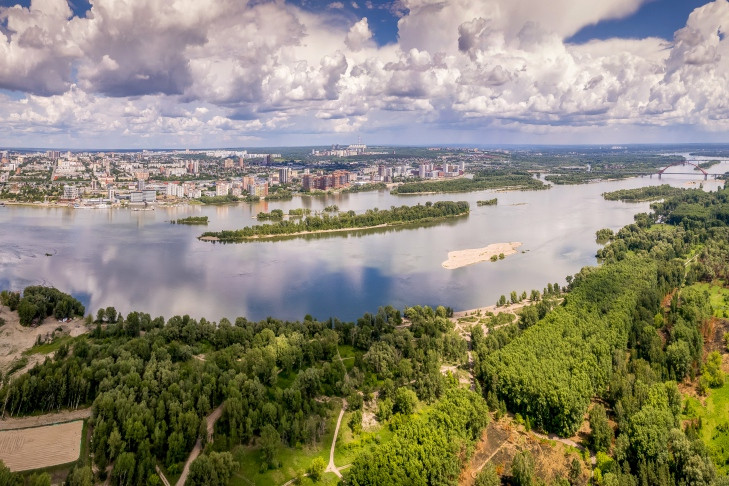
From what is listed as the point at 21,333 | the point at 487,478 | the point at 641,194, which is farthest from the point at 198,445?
the point at 641,194

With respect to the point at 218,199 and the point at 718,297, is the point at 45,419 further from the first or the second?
the point at 218,199

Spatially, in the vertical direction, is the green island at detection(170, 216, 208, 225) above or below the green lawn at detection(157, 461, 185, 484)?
above

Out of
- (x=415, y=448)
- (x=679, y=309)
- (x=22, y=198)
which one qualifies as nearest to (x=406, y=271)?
(x=679, y=309)

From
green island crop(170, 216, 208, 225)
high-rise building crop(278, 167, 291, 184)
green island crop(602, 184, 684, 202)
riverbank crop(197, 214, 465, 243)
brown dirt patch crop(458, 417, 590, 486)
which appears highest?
high-rise building crop(278, 167, 291, 184)

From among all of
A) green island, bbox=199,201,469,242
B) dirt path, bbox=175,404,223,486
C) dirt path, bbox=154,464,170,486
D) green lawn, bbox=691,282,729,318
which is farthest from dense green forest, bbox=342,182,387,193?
dirt path, bbox=154,464,170,486

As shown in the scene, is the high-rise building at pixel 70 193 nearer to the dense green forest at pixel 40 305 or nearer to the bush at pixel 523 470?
the dense green forest at pixel 40 305

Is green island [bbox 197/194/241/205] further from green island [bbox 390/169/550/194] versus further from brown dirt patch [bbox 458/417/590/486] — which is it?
brown dirt patch [bbox 458/417/590/486]

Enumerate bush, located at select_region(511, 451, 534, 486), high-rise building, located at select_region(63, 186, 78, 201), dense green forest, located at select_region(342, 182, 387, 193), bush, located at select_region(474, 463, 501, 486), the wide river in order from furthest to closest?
dense green forest, located at select_region(342, 182, 387, 193), high-rise building, located at select_region(63, 186, 78, 201), the wide river, bush, located at select_region(511, 451, 534, 486), bush, located at select_region(474, 463, 501, 486)
